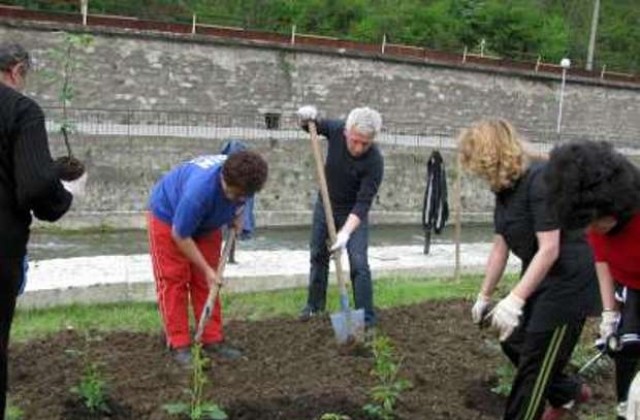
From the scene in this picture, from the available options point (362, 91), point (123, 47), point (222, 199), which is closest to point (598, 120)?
point (362, 91)

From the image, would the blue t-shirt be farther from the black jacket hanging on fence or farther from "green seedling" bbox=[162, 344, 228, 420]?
the black jacket hanging on fence

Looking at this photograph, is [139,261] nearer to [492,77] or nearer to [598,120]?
[492,77]

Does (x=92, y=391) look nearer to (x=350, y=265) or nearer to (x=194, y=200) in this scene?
(x=194, y=200)

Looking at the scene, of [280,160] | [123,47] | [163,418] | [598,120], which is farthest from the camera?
[598,120]

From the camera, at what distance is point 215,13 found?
122ft

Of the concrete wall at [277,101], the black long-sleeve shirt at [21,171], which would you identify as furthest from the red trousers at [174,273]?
the concrete wall at [277,101]

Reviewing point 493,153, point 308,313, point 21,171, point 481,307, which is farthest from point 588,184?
point 308,313

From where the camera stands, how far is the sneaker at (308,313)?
6922mm

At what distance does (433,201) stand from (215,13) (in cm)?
2531

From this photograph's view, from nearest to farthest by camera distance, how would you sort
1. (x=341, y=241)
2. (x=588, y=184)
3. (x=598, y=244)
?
(x=588, y=184), (x=598, y=244), (x=341, y=241)

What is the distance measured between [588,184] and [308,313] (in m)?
3.92

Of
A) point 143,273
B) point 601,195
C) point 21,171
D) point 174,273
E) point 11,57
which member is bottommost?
point 143,273

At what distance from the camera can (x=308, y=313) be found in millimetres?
7023

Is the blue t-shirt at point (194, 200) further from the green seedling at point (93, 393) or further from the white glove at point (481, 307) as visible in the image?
the white glove at point (481, 307)
